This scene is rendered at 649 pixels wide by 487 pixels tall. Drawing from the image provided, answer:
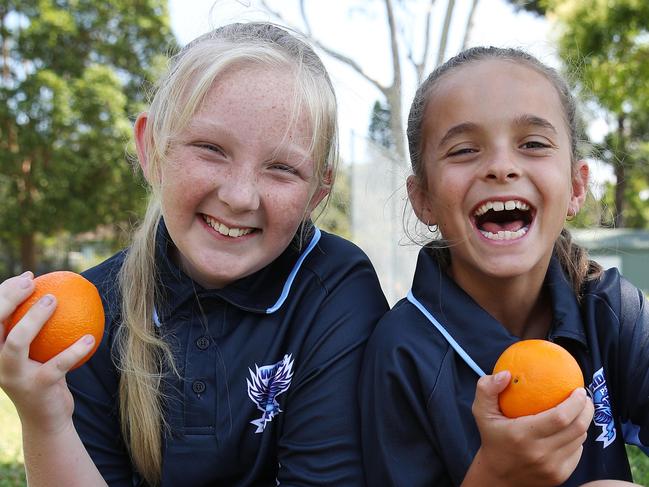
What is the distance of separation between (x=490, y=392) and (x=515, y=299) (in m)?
0.84

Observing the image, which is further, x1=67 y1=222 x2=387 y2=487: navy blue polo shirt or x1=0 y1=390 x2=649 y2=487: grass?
x1=0 y1=390 x2=649 y2=487: grass

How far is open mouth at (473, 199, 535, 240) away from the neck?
229mm

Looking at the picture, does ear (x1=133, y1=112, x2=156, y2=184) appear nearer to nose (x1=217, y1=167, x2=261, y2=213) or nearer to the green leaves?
nose (x1=217, y1=167, x2=261, y2=213)

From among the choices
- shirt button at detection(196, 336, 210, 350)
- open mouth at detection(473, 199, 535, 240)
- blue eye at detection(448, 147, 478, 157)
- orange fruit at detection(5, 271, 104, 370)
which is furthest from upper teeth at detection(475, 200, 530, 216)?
orange fruit at detection(5, 271, 104, 370)

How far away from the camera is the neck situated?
2629 mm

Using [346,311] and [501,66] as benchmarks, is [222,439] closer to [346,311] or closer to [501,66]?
[346,311]

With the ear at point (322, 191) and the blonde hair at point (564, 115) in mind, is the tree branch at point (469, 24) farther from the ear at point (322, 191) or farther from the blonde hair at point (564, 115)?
the ear at point (322, 191)

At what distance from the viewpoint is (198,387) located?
244cm

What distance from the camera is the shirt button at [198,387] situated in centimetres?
244

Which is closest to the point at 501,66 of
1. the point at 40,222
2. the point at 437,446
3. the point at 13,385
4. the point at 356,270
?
the point at 356,270

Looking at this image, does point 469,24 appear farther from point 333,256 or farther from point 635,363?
point 635,363

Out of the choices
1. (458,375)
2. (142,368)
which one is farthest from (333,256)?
(142,368)

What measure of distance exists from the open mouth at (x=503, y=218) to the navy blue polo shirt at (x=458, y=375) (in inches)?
10.0

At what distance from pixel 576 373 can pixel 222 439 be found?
1241 millimetres
